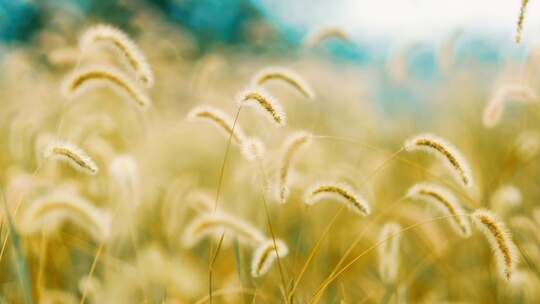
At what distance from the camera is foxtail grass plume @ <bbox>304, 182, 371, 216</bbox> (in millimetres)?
1677

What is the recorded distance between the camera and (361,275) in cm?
341

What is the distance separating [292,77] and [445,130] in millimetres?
4603

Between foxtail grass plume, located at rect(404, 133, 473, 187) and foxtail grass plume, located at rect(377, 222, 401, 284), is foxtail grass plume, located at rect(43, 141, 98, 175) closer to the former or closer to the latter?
foxtail grass plume, located at rect(404, 133, 473, 187)

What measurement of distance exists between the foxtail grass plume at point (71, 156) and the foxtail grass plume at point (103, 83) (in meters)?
0.40

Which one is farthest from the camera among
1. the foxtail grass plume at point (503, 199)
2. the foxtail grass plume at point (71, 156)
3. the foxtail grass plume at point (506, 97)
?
the foxtail grass plume at point (503, 199)

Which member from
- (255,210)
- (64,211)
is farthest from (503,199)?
(64,211)

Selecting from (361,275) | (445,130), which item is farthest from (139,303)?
(445,130)

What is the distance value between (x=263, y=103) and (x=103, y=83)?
66 centimetres

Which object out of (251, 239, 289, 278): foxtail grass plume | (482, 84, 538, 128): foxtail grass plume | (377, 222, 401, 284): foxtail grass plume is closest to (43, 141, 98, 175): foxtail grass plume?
(251, 239, 289, 278): foxtail grass plume

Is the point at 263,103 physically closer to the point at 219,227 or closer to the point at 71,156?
the point at 219,227

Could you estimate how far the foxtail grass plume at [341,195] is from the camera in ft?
5.50

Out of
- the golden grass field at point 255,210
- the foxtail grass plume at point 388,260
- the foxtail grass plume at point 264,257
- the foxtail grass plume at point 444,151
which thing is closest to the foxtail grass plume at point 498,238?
the golden grass field at point 255,210

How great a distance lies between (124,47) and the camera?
6.89 feet

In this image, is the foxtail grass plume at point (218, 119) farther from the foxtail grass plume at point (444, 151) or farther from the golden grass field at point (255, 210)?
the foxtail grass plume at point (444, 151)
